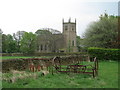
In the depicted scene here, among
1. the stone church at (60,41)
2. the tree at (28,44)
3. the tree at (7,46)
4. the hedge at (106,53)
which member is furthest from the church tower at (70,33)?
the hedge at (106,53)

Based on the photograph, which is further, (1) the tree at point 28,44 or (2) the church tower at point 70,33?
(2) the church tower at point 70,33

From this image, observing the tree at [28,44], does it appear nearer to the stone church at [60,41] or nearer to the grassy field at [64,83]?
the stone church at [60,41]

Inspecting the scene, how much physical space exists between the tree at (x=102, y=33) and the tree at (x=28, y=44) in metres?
25.4

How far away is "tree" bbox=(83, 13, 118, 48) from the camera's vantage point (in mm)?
31375

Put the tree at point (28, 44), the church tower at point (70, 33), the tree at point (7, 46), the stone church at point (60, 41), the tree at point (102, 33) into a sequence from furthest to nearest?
the church tower at point (70, 33) < the stone church at point (60, 41) < the tree at point (7, 46) < the tree at point (28, 44) < the tree at point (102, 33)

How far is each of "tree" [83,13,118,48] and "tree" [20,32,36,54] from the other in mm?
25370

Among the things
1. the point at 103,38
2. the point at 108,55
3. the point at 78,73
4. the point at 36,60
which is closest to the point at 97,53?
the point at 108,55

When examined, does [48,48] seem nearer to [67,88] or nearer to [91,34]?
[91,34]

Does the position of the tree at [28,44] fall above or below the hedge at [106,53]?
above

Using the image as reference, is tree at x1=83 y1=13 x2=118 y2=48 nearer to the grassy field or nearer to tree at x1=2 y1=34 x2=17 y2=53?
the grassy field

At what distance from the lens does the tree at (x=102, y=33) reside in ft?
103

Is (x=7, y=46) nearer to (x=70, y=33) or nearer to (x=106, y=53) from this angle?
(x=70, y=33)

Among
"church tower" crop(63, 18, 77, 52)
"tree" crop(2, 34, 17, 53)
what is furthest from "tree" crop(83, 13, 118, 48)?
"tree" crop(2, 34, 17, 53)

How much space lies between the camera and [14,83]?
24.2 ft
